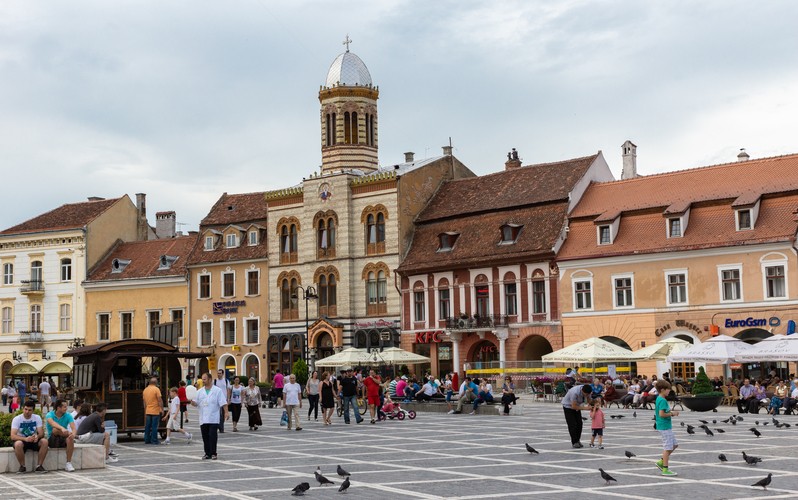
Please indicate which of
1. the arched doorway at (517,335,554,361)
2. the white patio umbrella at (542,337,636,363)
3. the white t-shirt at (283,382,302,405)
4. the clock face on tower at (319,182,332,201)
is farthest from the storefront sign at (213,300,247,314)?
the white t-shirt at (283,382,302,405)

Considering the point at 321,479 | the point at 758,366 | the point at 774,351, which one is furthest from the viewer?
the point at 758,366

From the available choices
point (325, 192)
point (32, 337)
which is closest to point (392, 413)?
point (325, 192)

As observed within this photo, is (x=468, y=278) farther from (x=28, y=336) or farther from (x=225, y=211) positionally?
(x=28, y=336)

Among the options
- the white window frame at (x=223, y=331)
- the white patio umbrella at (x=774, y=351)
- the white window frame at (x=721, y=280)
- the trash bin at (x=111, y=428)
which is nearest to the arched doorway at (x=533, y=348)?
the white window frame at (x=721, y=280)

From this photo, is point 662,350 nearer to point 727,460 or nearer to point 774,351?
point 774,351

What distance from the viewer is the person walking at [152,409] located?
24875 millimetres

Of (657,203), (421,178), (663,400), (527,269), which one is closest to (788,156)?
(657,203)

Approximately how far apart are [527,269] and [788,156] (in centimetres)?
1265

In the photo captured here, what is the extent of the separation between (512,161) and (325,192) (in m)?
11.4

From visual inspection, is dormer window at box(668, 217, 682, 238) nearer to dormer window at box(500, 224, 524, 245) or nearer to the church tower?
dormer window at box(500, 224, 524, 245)

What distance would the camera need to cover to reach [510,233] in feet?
176

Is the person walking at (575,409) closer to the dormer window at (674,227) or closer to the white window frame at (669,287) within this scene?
the white window frame at (669,287)

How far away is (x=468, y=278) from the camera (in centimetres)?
5444

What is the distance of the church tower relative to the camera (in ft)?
208
